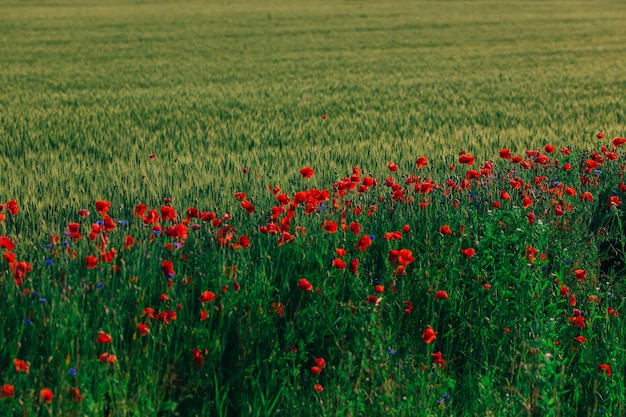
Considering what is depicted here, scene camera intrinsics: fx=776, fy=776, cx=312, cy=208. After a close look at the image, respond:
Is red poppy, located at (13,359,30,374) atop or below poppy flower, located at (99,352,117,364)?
atop

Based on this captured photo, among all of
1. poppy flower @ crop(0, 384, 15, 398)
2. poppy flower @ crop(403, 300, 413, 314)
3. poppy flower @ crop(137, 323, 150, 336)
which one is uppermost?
poppy flower @ crop(0, 384, 15, 398)

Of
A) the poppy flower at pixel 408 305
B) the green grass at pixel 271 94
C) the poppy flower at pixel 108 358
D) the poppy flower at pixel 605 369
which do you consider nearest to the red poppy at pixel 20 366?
the poppy flower at pixel 108 358

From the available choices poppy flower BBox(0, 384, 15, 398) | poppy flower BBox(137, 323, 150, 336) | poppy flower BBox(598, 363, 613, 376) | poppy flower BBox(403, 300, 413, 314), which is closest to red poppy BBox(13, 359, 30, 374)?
poppy flower BBox(0, 384, 15, 398)

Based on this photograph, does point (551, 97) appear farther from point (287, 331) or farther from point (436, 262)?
point (287, 331)

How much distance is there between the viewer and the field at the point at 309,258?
2.75 m

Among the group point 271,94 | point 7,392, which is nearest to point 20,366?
point 7,392

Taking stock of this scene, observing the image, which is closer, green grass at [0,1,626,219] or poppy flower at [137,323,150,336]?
poppy flower at [137,323,150,336]

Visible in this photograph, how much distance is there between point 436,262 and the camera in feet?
12.3

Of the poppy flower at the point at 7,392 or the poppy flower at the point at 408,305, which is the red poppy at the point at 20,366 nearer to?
the poppy flower at the point at 7,392

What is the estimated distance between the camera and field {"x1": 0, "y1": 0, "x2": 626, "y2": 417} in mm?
2752

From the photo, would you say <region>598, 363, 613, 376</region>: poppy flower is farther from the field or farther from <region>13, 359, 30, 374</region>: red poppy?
<region>13, 359, 30, 374</region>: red poppy

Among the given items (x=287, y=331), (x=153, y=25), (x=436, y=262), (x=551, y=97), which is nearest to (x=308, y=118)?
(x=551, y=97)

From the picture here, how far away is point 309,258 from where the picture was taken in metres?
3.50

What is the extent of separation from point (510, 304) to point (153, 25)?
2140cm
